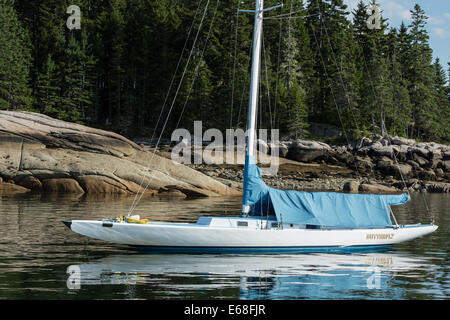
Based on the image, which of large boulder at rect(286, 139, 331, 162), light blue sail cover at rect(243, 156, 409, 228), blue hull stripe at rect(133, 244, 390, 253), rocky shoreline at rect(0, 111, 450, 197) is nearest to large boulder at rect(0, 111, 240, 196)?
rocky shoreline at rect(0, 111, 450, 197)

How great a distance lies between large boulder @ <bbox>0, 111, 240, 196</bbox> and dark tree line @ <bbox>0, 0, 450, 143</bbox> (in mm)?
30097

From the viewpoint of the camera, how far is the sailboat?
16891 millimetres

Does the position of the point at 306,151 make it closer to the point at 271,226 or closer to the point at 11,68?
the point at 11,68

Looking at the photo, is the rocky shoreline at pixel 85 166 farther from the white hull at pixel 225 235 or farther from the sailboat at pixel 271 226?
the white hull at pixel 225 235

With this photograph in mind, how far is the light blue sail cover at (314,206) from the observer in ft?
61.5

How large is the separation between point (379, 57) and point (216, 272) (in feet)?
255

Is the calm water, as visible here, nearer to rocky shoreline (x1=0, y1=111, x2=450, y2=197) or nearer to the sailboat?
the sailboat

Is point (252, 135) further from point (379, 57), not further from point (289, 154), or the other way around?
point (379, 57)

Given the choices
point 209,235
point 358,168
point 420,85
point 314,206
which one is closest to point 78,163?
point 209,235

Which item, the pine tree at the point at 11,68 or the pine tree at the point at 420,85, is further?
the pine tree at the point at 420,85

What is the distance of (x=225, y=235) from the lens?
56.5 feet

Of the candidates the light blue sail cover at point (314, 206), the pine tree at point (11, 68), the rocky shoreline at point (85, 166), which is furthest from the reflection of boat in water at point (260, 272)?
the pine tree at point (11, 68)
